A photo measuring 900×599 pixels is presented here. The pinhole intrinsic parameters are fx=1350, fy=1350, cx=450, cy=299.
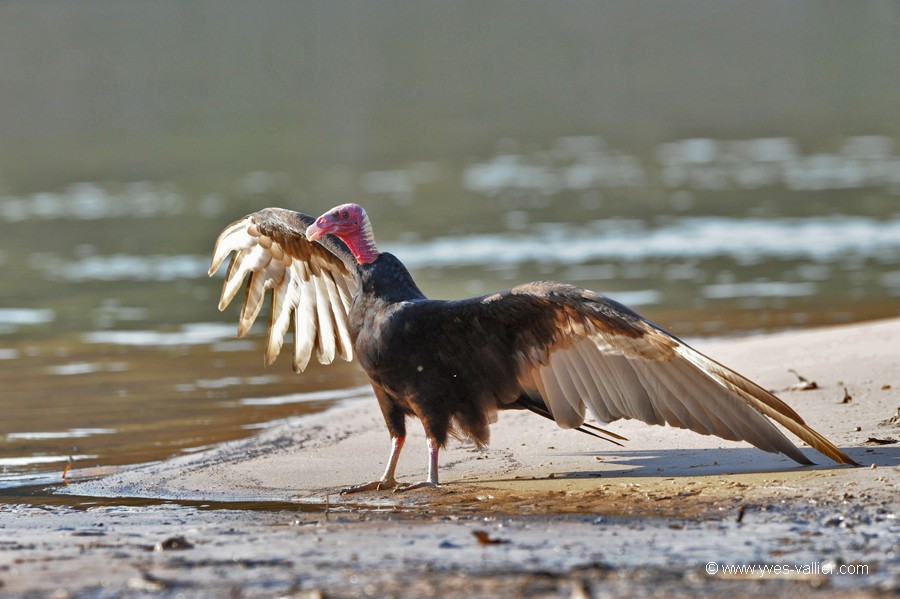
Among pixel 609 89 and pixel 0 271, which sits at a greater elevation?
pixel 609 89

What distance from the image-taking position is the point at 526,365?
6270 mm

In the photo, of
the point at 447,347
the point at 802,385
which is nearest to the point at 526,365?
the point at 447,347

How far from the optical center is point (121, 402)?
9039 mm

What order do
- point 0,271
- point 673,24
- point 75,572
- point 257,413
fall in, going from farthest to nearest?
point 673,24
point 0,271
point 257,413
point 75,572

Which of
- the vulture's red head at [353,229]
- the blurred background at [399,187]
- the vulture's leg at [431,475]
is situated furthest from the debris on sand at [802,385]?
the blurred background at [399,187]

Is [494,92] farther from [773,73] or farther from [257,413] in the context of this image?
[257,413]

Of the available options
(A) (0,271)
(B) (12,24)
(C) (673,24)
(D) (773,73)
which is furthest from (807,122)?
(B) (12,24)

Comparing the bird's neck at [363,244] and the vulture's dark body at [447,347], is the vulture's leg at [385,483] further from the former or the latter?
the bird's neck at [363,244]

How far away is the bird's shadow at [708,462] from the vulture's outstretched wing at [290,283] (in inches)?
69.4

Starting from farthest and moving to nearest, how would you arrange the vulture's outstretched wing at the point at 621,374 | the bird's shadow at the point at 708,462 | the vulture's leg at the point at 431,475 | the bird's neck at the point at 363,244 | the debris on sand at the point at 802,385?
the debris on sand at the point at 802,385
the bird's neck at the point at 363,244
the vulture's leg at the point at 431,475
the bird's shadow at the point at 708,462
the vulture's outstretched wing at the point at 621,374

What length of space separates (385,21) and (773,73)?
23919 mm

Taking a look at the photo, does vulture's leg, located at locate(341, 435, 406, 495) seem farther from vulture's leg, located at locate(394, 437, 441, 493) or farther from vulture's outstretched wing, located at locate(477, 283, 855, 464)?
vulture's outstretched wing, located at locate(477, 283, 855, 464)

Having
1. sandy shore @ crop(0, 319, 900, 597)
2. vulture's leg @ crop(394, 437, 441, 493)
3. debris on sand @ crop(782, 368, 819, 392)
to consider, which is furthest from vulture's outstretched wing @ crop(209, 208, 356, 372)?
debris on sand @ crop(782, 368, 819, 392)

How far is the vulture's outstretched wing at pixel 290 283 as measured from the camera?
7.61m
